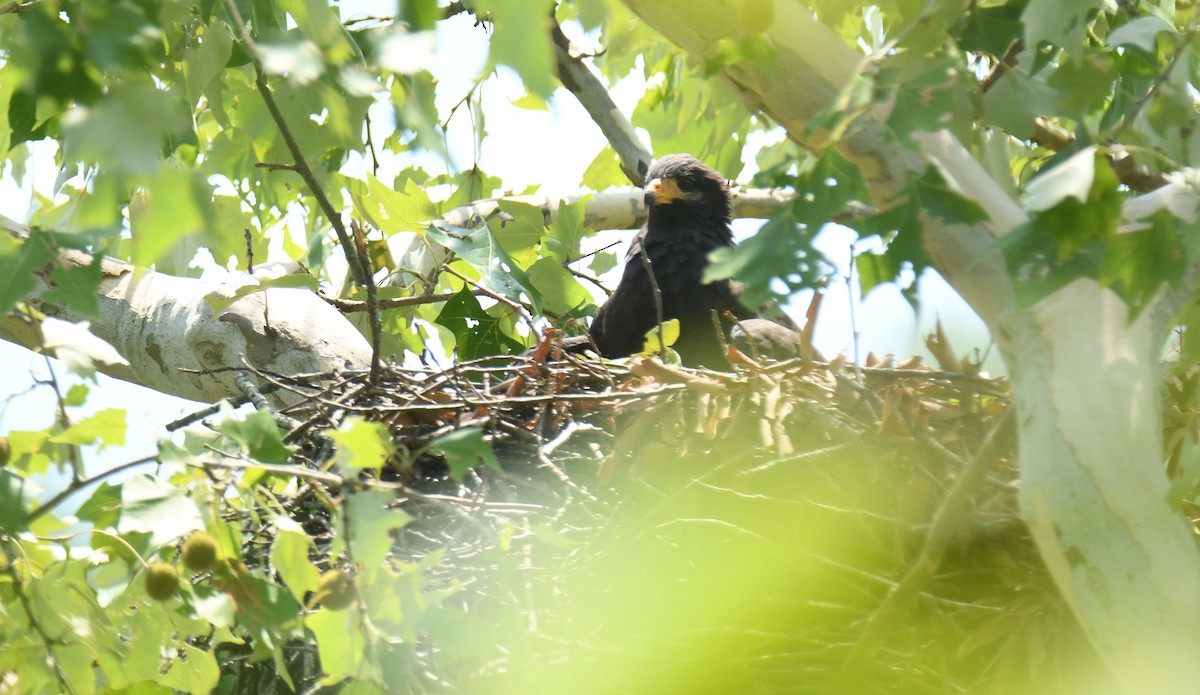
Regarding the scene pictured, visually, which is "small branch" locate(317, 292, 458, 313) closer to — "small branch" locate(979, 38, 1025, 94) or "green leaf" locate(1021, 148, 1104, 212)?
"small branch" locate(979, 38, 1025, 94)

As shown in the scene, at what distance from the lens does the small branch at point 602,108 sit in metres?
4.74

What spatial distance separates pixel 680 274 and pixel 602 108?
83cm

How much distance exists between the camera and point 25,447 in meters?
2.13

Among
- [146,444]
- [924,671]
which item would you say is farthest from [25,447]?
[924,671]

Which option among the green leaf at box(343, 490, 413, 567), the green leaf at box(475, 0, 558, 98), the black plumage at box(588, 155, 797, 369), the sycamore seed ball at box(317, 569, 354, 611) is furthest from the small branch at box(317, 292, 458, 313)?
the green leaf at box(475, 0, 558, 98)

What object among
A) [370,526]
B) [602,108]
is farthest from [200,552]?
[602,108]

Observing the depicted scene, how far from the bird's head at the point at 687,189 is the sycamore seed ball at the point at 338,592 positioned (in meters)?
3.12

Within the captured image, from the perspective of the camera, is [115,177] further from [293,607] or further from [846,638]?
[846,638]

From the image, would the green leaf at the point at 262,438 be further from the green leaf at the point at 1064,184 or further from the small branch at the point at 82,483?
the green leaf at the point at 1064,184

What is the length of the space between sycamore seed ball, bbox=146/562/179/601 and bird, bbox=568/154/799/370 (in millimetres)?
2228

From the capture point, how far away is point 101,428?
6.40 feet

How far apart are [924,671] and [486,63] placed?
1.82 metres

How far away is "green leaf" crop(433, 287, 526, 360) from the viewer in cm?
405

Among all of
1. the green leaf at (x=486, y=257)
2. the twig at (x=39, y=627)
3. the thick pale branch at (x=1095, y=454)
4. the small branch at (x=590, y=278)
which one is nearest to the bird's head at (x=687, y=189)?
the small branch at (x=590, y=278)
